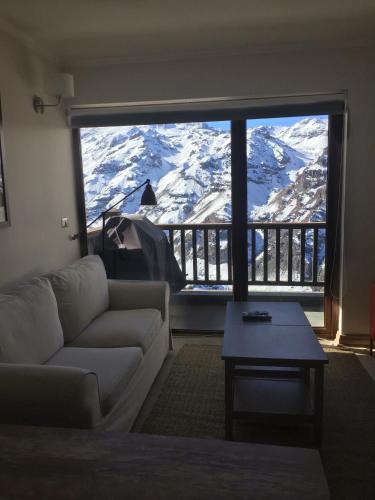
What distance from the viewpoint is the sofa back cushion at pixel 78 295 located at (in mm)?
2625

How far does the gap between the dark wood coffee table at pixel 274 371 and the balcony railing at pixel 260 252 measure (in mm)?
1057

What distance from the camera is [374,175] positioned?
10.9 ft

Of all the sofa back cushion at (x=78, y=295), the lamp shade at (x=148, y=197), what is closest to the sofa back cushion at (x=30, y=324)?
the sofa back cushion at (x=78, y=295)

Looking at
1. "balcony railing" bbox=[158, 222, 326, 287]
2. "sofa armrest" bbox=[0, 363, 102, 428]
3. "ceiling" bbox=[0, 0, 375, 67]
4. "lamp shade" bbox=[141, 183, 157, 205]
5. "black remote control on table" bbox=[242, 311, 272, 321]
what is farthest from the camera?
"balcony railing" bbox=[158, 222, 326, 287]

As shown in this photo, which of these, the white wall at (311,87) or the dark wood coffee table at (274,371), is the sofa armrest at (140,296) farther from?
the white wall at (311,87)

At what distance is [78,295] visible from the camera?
108 inches

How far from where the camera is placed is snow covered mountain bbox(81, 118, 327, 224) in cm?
354

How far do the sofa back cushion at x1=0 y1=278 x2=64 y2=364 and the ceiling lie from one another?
→ 5.51 feet

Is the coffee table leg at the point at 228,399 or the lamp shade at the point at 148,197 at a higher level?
the lamp shade at the point at 148,197

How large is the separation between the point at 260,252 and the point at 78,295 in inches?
69.7

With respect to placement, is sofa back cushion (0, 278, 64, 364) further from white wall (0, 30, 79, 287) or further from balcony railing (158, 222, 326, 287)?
balcony railing (158, 222, 326, 287)

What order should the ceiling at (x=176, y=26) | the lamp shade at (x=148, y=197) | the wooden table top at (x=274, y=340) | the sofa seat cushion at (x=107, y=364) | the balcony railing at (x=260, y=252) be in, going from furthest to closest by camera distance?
the balcony railing at (x=260, y=252)
the lamp shade at (x=148, y=197)
the ceiling at (x=176, y=26)
the wooden table top at (x=274, y=340)
the sofa seat cushion at (x=107, y=364)

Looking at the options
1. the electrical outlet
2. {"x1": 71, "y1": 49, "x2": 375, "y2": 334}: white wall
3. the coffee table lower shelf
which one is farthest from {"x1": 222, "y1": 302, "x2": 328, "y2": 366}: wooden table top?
the electrical outlet

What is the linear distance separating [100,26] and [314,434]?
111 inches
